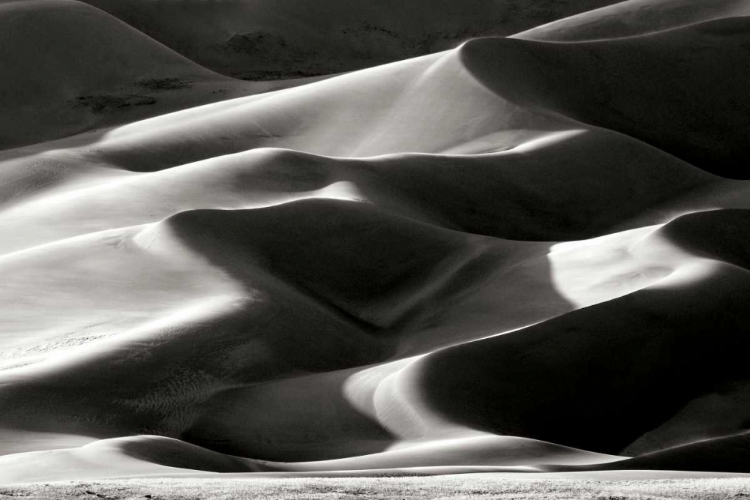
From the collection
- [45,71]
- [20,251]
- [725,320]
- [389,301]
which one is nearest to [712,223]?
[725,320]

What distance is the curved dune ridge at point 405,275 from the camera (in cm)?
653

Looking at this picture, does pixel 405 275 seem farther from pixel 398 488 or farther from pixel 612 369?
pixel 398 488

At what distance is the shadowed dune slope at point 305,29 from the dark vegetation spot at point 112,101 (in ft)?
10.3

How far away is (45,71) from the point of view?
57.7 feet

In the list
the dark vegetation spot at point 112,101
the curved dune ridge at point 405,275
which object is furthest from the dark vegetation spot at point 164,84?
the curved dune ridge at point 405,275

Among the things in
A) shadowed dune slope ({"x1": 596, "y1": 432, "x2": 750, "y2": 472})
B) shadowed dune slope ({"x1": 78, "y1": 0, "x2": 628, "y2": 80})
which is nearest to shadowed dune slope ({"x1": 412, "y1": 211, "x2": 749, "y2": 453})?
shadowed dune slope ({"x1": 596, "y1": 432, "x2": 750, "y2": 472})

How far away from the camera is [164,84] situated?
18.0 meters

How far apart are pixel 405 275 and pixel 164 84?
976 cm

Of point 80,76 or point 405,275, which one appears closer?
point 405,275

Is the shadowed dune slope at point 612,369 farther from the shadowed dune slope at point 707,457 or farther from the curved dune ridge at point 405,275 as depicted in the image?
the shadowed dune slope at point 707,457

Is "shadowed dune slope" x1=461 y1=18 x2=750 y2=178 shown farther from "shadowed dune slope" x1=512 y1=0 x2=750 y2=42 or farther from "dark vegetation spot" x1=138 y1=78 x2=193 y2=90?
"dark vegetation spot" x1=138 y1=78 x2=193 y2=90

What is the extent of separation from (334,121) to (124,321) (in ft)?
20.4

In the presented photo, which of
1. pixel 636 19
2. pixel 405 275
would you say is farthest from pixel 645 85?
pixel 405 275

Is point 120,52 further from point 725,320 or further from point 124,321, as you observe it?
point 725,320
